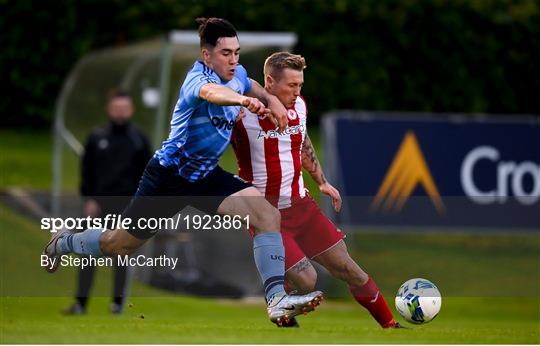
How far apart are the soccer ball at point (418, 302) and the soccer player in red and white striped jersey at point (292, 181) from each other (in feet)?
0.76

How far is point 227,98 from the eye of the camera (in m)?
9.18

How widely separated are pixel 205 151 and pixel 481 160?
823 centimetres

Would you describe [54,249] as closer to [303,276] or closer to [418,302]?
[303,276]

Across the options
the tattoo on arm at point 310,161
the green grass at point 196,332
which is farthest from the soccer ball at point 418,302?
the tattoo on arm at point 310,161

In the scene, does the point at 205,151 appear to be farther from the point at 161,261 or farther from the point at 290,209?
the point at 161,261

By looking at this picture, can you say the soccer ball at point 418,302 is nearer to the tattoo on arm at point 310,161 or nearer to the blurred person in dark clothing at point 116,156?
the tattoo on arm at point 310,161

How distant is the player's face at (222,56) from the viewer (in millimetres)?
9773

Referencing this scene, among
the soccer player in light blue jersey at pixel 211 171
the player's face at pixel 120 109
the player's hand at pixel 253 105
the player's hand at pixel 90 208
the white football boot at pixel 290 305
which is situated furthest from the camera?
the player's face at pixel 120 109

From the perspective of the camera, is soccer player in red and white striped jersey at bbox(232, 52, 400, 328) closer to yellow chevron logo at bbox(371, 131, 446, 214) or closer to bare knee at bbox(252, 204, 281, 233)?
bare knee at bbox(252, 204, 281, 233)

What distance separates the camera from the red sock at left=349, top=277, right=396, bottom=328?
10555mm

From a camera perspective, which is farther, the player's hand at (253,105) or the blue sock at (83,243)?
the blue sock at (83,243)

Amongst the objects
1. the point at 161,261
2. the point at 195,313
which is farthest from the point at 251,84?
the point at 195,313

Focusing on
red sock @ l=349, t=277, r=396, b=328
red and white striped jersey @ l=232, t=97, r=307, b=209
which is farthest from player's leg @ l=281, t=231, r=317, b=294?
red sock @ l=349, t=277, r=396, b=328

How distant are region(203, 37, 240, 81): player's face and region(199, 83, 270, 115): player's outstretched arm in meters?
0.38
